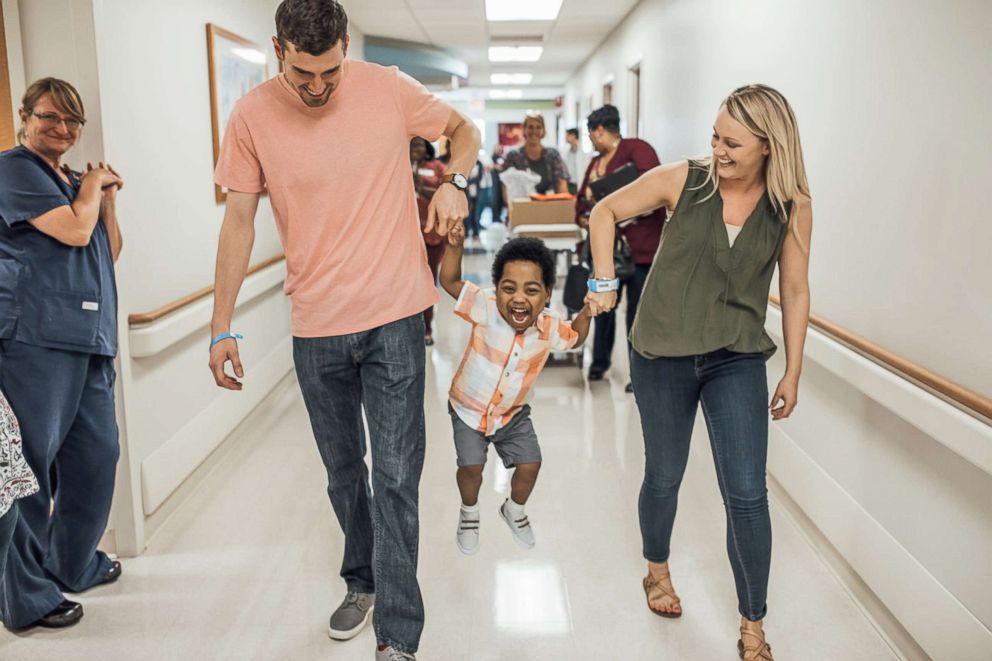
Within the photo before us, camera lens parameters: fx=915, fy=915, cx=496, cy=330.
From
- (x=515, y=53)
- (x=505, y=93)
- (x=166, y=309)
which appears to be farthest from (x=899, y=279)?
(x=505, y=93)

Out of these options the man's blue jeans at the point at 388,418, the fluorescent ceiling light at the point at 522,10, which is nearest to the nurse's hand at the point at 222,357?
the man's blue jeans at the point at 388,418

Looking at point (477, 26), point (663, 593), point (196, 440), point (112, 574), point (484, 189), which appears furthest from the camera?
point (484, 189)

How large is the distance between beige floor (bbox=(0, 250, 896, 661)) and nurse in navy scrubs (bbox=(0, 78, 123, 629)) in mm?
190

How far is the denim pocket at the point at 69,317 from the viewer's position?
2.51 meters

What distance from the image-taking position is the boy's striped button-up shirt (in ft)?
8.25

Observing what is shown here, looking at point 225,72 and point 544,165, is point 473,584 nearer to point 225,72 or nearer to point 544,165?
point 225,72

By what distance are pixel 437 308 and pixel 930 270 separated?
241 inches

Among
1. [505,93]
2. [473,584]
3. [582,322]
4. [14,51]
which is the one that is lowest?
[473,584]

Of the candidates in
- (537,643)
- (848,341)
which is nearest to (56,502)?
(537,643)

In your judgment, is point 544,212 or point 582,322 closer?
point 582,322

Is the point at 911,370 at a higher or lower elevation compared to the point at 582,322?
lower

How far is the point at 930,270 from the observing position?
243 cm

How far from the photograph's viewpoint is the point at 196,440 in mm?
3789

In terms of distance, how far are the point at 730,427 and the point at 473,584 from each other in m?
1.09
